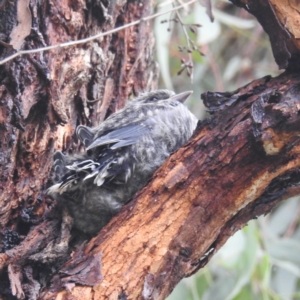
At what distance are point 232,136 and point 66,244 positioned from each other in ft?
1.85

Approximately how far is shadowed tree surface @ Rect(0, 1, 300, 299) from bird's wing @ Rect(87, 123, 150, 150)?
122 millimetres

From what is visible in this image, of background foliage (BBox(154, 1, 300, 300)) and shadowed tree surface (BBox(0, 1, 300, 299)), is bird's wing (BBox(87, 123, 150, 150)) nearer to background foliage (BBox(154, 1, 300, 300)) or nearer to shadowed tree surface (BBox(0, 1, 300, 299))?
shadowed tree surface (BBox(0, 1, 300, 299))

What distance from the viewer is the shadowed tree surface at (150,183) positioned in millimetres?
1474

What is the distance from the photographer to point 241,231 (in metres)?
2.93

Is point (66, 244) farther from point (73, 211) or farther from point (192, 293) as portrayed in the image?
point (192, 293)

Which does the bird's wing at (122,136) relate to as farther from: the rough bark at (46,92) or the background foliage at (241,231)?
the background foliage at (241,231)

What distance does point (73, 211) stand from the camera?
1.80m

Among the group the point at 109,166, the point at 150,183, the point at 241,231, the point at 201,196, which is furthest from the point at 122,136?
the point at 241,231

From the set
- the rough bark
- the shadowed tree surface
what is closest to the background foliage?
the rough bark

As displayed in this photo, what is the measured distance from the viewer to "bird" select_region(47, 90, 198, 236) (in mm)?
1731

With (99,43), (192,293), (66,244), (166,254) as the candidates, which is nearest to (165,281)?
(166,254)

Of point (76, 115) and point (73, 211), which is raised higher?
point (76, 115)

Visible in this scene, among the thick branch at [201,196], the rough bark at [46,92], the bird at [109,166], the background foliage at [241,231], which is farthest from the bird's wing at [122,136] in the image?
the background foliage at [241,231]

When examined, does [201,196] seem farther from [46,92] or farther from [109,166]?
[46,92]
